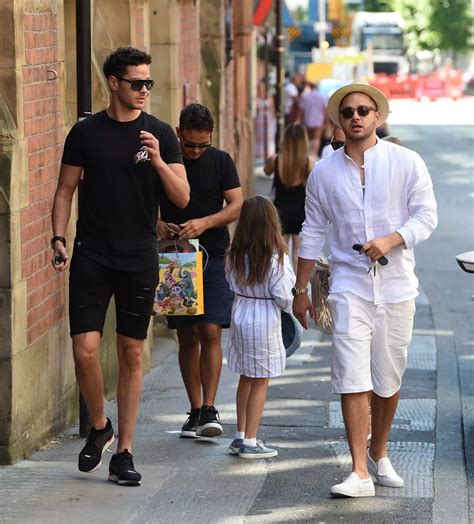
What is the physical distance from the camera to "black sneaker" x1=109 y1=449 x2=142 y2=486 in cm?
699

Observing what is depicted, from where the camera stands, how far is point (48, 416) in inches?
319

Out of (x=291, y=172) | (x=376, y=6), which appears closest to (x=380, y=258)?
(x=291, y=172)

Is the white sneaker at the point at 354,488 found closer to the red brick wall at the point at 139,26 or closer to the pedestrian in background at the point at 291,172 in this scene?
the red brick wall at the point at 139,26

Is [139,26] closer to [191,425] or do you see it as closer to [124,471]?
[191,425]

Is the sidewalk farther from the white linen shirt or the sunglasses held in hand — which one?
the sunglasses held in hand

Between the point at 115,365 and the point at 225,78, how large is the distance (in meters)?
7.97

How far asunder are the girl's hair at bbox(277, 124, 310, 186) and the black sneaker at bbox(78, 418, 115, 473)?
587 centimetres

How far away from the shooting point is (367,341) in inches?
273

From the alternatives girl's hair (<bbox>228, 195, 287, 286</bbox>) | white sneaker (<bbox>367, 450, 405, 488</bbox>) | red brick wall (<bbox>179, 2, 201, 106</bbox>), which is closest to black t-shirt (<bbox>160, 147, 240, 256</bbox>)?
girl's hair (<bbox>228, 195, 287, 286</bbox>)

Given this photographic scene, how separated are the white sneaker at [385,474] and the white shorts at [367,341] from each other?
0.37 meters

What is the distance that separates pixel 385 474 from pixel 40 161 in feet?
8.04

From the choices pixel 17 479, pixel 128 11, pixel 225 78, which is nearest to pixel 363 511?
pixel 17 479

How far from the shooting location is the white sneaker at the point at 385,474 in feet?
23.3

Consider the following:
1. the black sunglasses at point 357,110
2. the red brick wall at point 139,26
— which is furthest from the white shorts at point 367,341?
the red brick wall at point 139,26
